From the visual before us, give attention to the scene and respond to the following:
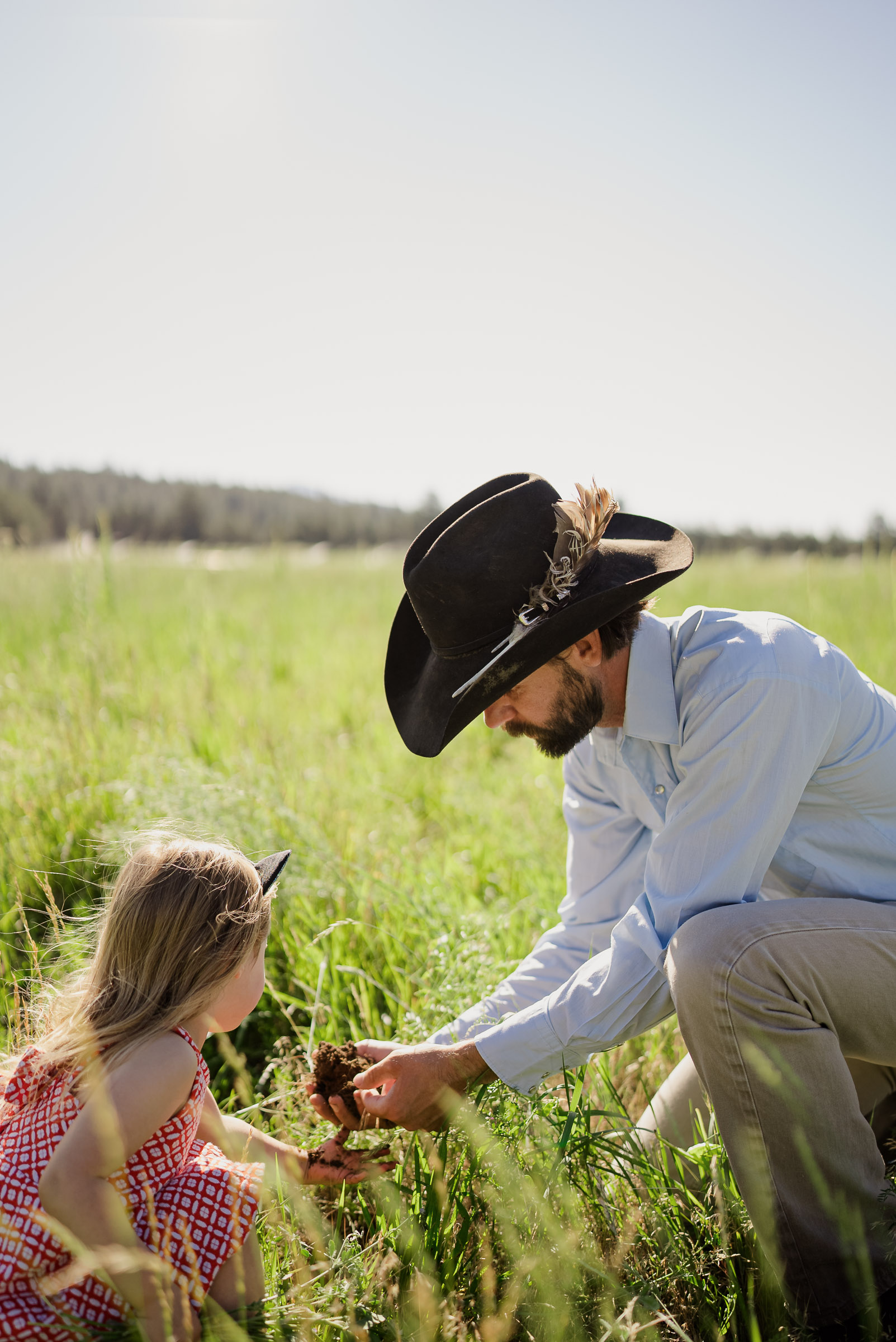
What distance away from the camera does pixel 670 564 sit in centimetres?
187

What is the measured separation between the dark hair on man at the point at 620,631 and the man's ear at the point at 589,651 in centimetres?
1

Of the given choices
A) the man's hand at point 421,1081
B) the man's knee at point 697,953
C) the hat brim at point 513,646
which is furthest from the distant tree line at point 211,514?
the man's knee at point 697,953

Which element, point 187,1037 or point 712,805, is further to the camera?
point 712,805

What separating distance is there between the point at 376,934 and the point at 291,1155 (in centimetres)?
92

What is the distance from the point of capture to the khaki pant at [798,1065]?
5.09 feet

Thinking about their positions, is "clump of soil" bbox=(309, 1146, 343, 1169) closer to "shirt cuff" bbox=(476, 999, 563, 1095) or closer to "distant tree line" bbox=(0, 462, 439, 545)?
"shirt cuff" bbox=(476, 999, 563, 1095)

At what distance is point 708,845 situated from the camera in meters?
1.78

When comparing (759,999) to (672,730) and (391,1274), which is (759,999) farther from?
(391,1274)

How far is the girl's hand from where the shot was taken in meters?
1.76

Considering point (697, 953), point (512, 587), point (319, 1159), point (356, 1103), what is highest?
point (512, 587)

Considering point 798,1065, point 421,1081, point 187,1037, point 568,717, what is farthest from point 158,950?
point 798,1065

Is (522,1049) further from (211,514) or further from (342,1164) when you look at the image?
(211,514)

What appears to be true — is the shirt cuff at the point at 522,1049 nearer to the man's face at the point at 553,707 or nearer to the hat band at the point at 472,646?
the man's face at the point at 553,707

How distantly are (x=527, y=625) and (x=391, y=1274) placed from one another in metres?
1.34
